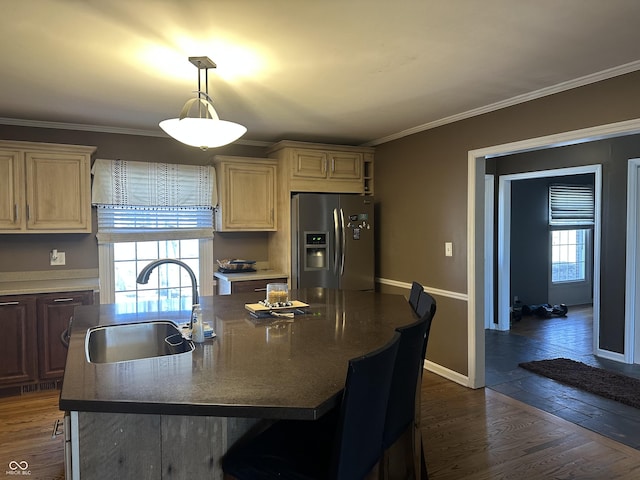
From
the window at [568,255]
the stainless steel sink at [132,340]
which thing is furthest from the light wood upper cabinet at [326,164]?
the window at [568,255]

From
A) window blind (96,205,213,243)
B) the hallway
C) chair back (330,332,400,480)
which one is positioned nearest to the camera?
chair back (330,332,400,480)

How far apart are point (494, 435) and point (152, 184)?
3.58 metres

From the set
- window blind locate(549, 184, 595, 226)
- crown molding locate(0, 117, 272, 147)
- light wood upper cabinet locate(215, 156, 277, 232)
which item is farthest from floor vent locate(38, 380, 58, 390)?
window blind locate(549, 184, 595, 226)

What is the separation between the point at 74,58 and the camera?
2486mm

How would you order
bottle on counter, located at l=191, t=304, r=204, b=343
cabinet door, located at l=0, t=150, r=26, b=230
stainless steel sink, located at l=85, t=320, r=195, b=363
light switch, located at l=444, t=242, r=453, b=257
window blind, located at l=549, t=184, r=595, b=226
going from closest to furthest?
bottle on counter, located at l=191, t=304, r=204, b=343, stainless steel sink, located at l=85, t=320, r=195, b=363, cabinet door, located at l=0, t=150, r=26, b=230, light switch, located at l=444, t=242, r=453, b=257, window blind, located at l=549, t=184, r=595, b=226

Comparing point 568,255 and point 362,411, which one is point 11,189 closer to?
point 362,411

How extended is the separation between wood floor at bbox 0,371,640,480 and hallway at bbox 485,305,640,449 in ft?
0.53

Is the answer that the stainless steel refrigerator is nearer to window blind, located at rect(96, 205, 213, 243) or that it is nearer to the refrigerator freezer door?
the refrigerator freezer door

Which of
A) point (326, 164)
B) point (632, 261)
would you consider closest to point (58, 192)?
point (326, 164)

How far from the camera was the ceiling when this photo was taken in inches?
77.5

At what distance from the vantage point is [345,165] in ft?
15.8

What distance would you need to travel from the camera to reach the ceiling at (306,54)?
6.46ft

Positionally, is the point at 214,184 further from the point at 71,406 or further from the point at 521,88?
the point at 71,406

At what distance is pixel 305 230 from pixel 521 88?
7.46 feet
